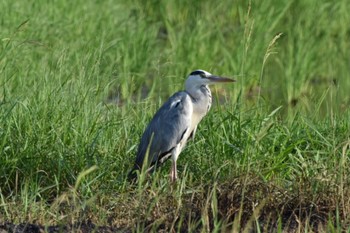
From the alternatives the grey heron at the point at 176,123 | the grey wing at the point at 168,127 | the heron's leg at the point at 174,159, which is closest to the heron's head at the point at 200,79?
the grey heron at the point at 176,123

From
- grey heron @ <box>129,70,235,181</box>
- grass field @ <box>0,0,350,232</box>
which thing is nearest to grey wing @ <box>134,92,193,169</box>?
grey heron @ <box>129,70,235,181</box>

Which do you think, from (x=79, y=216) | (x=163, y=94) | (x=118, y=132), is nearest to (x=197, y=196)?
(x=79, y=216)

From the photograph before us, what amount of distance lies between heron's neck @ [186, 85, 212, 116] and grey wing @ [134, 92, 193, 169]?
89 mm

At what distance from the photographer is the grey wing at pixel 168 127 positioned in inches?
273

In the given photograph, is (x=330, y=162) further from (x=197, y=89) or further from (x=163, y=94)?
(x=163, y=94)

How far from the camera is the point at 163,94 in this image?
9875mm

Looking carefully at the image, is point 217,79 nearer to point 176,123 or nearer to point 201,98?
point 201,98

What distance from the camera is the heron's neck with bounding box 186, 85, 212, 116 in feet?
23.5

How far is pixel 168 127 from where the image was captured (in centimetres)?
703

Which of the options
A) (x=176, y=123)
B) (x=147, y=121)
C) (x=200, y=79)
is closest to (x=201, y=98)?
(x=200, y=79)

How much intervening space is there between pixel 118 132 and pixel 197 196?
1.41m

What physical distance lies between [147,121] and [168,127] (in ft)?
1.96

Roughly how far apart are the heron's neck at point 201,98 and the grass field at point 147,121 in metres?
0.13

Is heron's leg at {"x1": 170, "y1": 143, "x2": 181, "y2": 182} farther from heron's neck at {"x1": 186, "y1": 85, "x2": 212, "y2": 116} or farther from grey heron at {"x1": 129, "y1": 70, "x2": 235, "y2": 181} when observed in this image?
heron's neck at {"x1": 186, "y1": 85, "x2": 212, "y2": 116}
